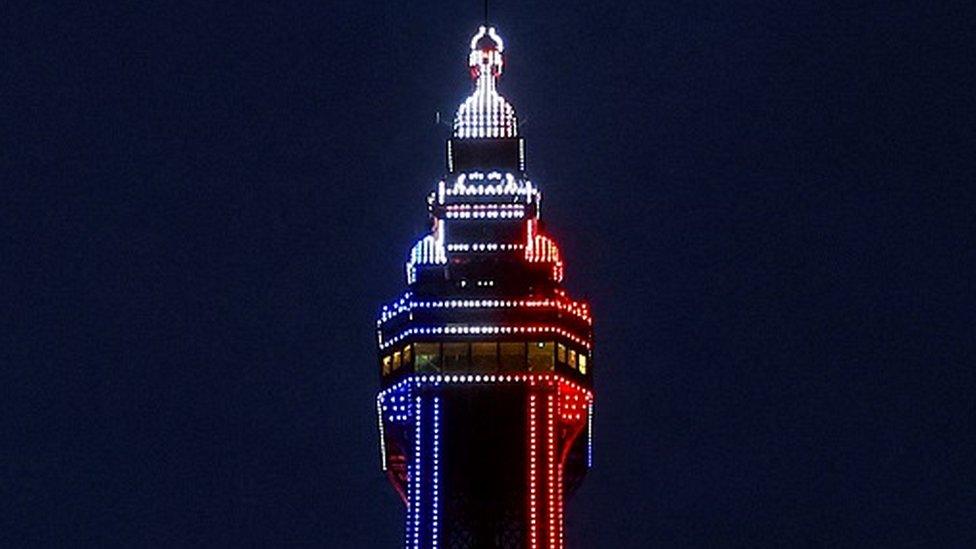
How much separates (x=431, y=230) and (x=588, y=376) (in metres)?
11.5

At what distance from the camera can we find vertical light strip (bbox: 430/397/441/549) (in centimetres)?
13562

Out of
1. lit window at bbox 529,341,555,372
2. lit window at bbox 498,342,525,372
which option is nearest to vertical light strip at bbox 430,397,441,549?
lit window at bbox 498,342,525,372

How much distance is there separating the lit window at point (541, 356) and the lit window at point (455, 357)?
3243 mm

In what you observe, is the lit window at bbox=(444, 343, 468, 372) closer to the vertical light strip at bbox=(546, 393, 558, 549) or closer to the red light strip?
the red light strip

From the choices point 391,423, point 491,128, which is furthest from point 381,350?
point 491,128

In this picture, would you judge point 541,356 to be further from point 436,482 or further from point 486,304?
point 436,482

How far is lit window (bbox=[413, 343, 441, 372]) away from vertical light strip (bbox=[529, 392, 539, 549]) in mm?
4844

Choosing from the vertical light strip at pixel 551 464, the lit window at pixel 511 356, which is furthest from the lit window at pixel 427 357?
the vertical light strip at pixel 551 464

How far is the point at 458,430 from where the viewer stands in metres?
137

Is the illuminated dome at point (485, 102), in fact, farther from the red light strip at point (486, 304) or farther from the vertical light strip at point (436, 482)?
the vertical light strip at point (436, 482)

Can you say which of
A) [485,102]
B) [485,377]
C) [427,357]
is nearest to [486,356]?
[485,377]

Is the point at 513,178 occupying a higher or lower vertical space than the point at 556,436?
higher

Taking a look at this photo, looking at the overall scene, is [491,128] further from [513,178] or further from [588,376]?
[588,376]

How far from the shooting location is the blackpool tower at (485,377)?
136 meters
